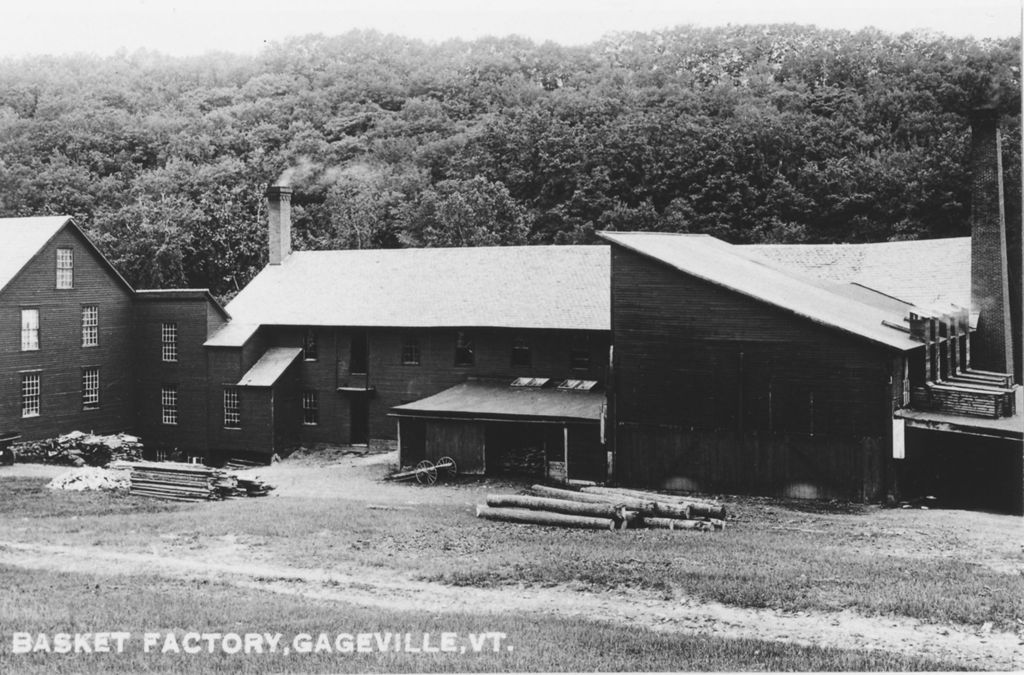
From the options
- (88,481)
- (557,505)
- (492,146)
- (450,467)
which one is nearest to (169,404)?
(88,481)

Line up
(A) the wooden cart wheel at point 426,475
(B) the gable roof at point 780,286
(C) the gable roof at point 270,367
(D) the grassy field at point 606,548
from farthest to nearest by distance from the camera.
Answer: (C) the gable roof at point 270,367, (A) the wooden cart wheel at point 426,475, (B) the gable roof at point 780,286, (D) the grassy field at point 606,548

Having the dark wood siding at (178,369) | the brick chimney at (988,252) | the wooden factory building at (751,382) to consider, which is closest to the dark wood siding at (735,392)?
the wooden factory building at (751,382)

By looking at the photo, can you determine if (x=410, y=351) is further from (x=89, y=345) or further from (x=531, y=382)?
(x=89, y=345)

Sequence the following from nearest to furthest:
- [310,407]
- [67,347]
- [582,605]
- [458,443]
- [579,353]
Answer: [582,605]
[458,443]
[579,353]
[67,347]
[310,407]

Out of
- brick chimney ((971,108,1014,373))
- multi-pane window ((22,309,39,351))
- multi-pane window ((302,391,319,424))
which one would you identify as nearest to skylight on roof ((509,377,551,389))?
multi-pane window ((302,391,319,424))

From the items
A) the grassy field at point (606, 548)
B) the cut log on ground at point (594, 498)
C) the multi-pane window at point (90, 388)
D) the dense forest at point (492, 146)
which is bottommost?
the grassy field at point (606, 548)

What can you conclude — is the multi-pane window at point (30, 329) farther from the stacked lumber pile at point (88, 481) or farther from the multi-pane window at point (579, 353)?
the multi-pane window at point (579, 353)

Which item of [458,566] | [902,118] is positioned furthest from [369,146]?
[458,566]
